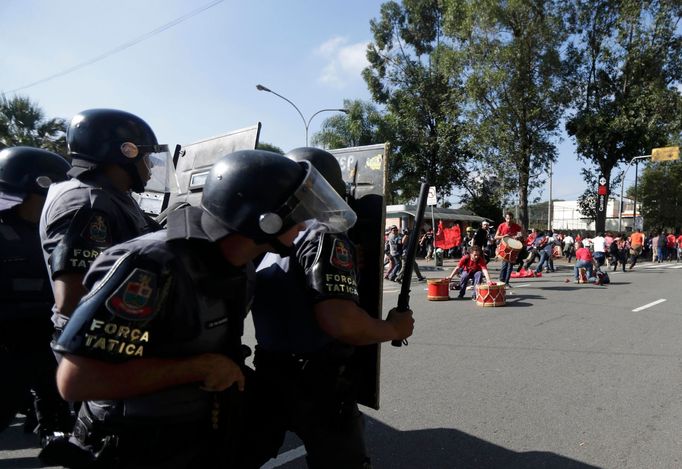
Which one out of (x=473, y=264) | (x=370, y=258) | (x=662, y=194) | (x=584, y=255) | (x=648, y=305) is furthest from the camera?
(x=662, y=194)

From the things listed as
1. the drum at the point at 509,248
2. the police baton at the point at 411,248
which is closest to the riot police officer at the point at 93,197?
the police baton at the point at 411,248

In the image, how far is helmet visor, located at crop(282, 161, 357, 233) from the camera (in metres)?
1.56

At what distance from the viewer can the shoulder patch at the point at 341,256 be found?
1.89 m

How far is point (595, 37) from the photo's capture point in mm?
24906

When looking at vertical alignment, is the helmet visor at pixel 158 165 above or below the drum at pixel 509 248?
above

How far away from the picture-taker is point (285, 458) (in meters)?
3.24

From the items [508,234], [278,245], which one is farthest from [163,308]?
[508,234]

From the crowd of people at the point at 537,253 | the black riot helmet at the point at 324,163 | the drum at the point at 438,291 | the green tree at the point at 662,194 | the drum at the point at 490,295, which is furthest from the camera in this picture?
the green tree at the point at 662,194

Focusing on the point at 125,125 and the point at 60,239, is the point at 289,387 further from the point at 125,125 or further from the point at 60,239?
the point at 125,125

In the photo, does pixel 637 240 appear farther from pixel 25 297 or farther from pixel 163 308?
pixel 163 308

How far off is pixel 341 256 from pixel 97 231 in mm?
1006

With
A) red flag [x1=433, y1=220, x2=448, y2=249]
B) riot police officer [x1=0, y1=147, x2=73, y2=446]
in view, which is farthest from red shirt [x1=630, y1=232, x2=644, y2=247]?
riot police officer [x1=0, y1=147, x2=73, y2=446]

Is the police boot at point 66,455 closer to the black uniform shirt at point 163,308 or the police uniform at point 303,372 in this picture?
the black uniform shirt at point 163,308

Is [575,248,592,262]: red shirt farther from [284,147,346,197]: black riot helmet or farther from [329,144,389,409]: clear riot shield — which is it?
[284,147,346,197]: black riot helmet
